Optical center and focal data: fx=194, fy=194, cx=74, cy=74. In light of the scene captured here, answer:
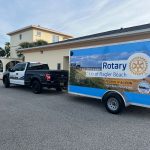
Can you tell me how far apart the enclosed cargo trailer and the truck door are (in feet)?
16.5

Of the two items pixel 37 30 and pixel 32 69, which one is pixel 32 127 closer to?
pixel 32 69

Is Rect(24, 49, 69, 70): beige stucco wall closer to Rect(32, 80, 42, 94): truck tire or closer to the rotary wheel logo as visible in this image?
Rect(32, 80, 42, 94): truck tire

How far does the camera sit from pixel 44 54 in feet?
67.0

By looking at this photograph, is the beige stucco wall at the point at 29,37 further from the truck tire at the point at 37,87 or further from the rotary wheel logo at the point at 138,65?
the rotary wheel logo at the point at 138,65

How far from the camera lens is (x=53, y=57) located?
1917 centimetres

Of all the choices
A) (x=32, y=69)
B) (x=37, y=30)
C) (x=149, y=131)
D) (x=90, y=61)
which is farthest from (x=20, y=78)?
(x=37, y=30)

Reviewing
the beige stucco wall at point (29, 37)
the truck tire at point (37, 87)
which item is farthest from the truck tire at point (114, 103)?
the beige stucco wall at point (29, 37)

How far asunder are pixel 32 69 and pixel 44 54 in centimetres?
767

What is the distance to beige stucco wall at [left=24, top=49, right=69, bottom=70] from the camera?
1803cm

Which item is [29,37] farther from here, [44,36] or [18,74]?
[18,74]

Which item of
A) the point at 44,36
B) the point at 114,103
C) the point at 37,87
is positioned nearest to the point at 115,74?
the point at 114,103

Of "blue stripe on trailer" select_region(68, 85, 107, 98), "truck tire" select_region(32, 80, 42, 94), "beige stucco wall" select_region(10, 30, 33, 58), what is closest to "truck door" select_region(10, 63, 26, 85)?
"truck tire" select_region(32, 80, 42, 94)

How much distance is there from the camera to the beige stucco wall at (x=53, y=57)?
18.0 meters

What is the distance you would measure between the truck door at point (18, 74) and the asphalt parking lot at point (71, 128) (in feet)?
16.2
